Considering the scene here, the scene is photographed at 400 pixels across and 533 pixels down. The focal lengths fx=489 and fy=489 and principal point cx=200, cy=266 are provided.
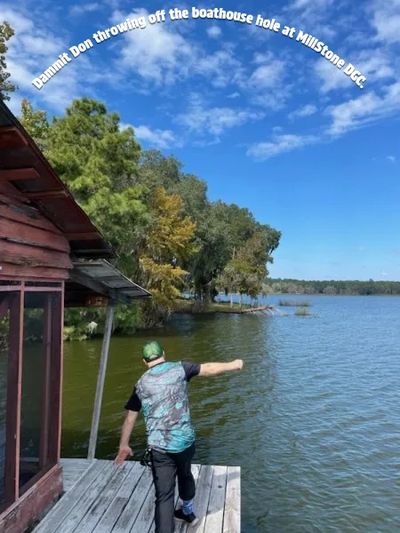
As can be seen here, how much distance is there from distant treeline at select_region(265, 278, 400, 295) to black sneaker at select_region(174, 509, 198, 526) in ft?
544

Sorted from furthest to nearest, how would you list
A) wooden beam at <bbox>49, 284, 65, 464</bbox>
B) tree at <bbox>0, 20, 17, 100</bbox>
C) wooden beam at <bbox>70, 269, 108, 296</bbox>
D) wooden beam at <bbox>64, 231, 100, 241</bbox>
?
tree at <bbox>0, 20, 17, 100</bbox> < wooden beam at <bbox>70, 269, 108, 296</bbox> < wooden beam at <bbox>64, 231, 100, 241</bbox> < wooden beam at <bbox>49, 284, 65, 464</bbox>

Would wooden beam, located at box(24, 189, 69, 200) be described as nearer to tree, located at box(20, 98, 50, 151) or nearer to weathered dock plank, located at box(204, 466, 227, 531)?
weathered dock plank, located at box(204, 466, 227, 531)

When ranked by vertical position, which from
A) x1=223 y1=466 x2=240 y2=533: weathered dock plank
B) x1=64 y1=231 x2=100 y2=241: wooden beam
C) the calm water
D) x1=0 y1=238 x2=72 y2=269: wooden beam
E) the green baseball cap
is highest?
x1=64 y1=231 x2=100 y2=241: wooden beam

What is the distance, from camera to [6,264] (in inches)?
181

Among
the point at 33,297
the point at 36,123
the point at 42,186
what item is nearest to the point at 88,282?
the point at 33,297

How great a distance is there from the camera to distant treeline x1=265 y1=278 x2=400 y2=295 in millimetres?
178125

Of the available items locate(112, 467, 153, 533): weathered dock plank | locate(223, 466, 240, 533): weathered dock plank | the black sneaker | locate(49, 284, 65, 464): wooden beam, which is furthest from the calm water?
locate(49, 284, 65, 464): wooden beam

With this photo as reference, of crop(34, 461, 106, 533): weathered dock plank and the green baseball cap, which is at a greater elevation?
the green baseball cap

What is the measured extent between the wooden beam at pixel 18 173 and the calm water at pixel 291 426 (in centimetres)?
579

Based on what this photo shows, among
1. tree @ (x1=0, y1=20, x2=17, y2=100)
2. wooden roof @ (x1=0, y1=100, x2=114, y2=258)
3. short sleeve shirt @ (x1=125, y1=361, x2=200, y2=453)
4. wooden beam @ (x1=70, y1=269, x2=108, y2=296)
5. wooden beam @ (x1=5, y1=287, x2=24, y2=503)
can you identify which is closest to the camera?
wooden roof @ (x1=0, y1=100, x2=114, y2=258)

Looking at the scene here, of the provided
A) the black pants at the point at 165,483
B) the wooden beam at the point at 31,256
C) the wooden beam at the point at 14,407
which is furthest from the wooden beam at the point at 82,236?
the black pants at the point at 165,483

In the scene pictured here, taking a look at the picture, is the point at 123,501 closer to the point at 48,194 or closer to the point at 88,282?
the point at 88,282

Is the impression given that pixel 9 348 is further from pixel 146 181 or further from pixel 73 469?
pixel 146 181

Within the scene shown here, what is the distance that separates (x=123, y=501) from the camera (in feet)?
19.0
